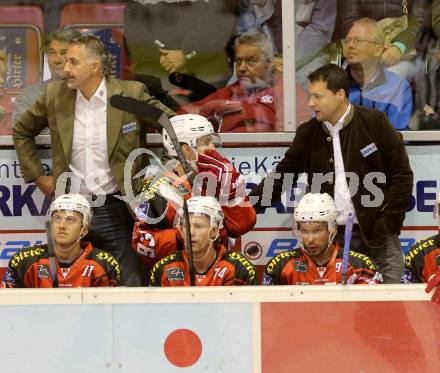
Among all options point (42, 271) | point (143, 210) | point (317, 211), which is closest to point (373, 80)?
point (317, 211)

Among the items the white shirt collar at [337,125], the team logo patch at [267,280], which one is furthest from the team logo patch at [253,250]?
the team logo patch at [267,280]

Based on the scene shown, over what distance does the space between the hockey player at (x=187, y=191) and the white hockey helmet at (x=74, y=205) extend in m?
0.26

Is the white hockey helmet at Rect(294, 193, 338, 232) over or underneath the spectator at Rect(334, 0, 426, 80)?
underneath

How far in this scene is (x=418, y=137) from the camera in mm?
6824

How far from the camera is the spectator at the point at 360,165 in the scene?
626 cm

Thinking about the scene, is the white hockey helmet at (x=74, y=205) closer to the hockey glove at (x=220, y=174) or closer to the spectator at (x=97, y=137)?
the spectator at (x=97, y=137)

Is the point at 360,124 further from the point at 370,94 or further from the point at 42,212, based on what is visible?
the point at 42,212

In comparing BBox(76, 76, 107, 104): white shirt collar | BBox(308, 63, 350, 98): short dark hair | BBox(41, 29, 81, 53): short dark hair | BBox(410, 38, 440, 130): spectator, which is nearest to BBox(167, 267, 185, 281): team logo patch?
BBox(76, 76, 107, 104): white shirt collar

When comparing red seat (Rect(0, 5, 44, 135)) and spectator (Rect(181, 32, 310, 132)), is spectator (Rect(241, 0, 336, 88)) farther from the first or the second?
red seat (Rect(0, 5, 44, 135))

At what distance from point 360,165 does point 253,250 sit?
98 cm

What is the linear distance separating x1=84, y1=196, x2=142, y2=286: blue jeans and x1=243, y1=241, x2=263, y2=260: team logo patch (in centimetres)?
76

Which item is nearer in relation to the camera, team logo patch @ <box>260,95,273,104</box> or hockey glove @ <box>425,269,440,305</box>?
hockey glove @ <box>425,269,440,305</box>

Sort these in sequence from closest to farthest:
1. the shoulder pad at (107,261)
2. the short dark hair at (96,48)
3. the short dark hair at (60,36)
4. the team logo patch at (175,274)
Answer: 1. the team logo patch at (175,274)
2. the shoulder pad at (107,261)
3. the short dark hair at (96,48)
4. the short dark hair at (60,36)

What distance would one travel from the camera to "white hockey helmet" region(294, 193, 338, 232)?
5.87m
